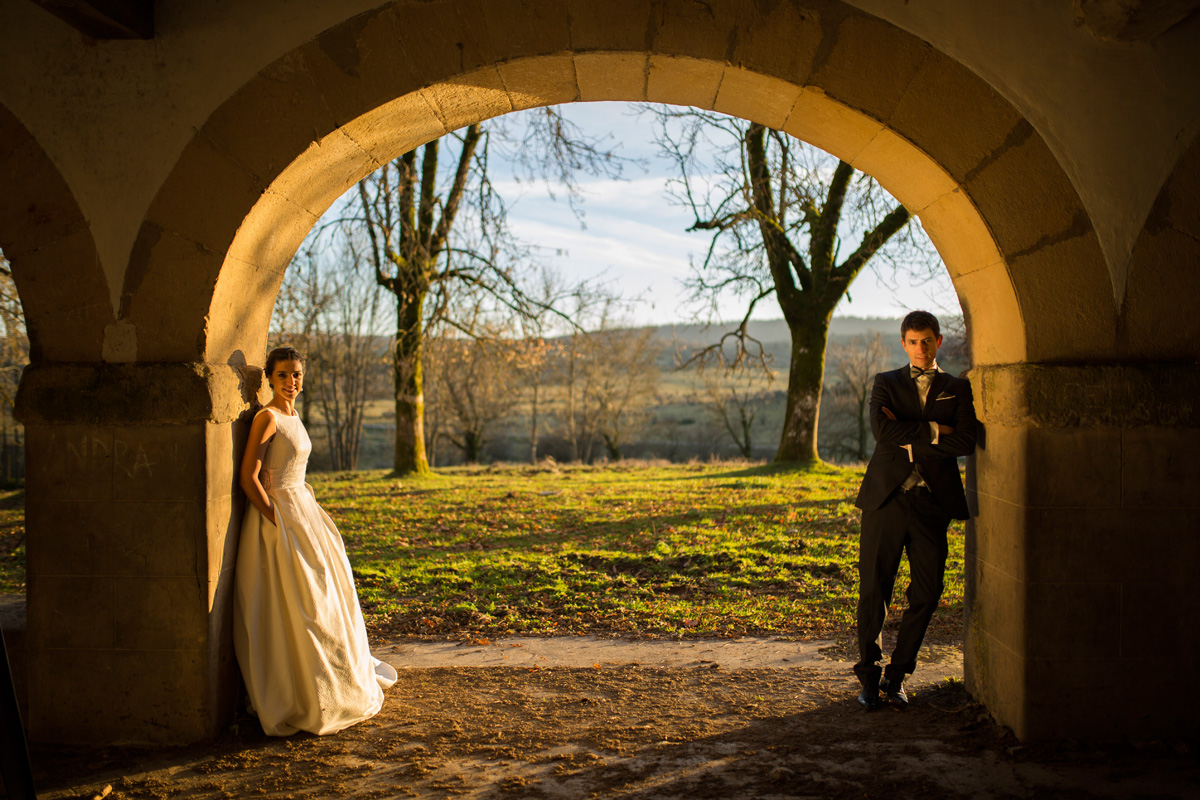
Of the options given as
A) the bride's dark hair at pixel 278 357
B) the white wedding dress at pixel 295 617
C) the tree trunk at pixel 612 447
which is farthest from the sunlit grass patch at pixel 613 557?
the tree trunk at pixel 612 447

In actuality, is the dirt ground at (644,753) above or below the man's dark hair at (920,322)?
below

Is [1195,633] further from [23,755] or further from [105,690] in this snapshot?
[105,690]

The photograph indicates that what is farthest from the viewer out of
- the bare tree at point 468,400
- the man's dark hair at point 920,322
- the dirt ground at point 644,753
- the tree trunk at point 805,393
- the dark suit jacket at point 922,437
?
the bare tree at point 468,400

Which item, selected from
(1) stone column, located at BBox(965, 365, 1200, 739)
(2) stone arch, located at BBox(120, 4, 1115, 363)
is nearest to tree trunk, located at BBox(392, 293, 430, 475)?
(2) stone arch, located at BBox(120, 4, 1115, 363)

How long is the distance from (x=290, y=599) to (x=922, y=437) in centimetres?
300

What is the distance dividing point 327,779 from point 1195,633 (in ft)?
12.1

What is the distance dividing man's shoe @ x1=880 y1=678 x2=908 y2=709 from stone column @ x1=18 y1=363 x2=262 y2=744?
10.3 feet

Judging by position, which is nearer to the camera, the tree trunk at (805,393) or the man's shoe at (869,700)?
the man's shoe at (869,700)

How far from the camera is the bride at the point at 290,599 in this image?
3445 millimetres

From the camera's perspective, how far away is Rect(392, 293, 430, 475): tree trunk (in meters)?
12.3

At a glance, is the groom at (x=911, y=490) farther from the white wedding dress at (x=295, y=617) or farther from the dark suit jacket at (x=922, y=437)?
the white wedding dress at (x=295, y=617)

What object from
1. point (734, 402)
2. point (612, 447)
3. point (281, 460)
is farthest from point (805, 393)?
point (734, 402)

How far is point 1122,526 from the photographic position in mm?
3250

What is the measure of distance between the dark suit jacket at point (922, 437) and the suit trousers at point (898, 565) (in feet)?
0.23
